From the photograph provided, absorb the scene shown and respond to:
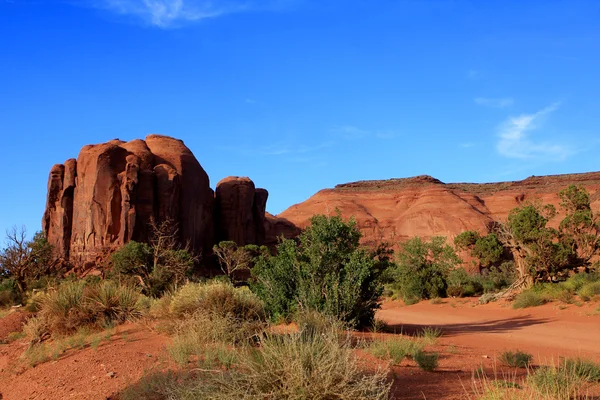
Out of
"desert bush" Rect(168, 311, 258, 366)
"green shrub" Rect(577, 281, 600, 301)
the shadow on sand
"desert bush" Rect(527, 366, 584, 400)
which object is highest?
"desert bush" Rect(168, 311, 258, 366)

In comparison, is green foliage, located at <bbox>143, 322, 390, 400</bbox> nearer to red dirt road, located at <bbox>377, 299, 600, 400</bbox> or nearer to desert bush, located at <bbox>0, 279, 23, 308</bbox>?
red dirt road, located at <bbox>377, 299, 600, 400</bbox>

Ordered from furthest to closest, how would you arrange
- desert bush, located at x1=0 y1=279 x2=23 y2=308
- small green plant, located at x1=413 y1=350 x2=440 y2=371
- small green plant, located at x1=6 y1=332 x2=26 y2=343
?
desert bush, located at x1=0 y1=279 x2=23 y2=308 < small green plant, located at x1=6 y1=332 x2=26 y2=343 < small green plant, located at x1=413 y1=350 x2=440 y2=371

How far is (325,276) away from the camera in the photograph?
12.8 metres

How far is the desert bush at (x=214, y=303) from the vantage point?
10.1 m

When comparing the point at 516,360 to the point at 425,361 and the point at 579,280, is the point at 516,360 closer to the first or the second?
the point at 425,361

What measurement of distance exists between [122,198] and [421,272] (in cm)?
2721

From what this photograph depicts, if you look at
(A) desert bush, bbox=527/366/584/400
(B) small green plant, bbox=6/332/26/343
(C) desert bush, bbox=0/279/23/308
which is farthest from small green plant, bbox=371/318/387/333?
(C) desert bush, bbox=0/279/23/308

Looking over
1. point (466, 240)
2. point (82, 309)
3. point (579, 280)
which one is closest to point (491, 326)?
point (579, 280)

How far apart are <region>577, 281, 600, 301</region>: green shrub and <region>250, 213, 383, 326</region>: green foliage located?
12.4 m

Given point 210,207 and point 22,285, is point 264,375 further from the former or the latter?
point 210,207

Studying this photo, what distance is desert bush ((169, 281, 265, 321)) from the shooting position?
10148 millimetres

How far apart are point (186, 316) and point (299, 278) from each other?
3.92 m

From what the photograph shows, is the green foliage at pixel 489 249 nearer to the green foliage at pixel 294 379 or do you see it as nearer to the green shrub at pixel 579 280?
the green shrub at pixel 579 280

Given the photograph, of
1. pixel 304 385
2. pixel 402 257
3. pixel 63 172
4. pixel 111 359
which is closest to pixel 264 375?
pixel 304 385
